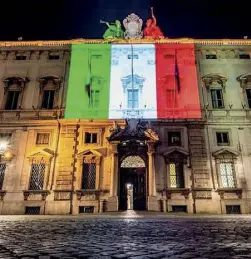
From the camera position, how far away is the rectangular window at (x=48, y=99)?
23.6 meters

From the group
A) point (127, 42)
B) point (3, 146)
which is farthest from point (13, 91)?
point (127, 42)

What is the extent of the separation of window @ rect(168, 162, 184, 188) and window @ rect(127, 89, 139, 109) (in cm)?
653

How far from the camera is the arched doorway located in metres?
20.7

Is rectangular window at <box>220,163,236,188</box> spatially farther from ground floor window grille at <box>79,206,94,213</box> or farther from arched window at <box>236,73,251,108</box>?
ground floor window grille at <box>79,206,94,213</box>

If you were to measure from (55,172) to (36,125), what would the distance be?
4.67 meters

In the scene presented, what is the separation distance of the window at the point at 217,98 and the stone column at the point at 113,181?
33.2 ft

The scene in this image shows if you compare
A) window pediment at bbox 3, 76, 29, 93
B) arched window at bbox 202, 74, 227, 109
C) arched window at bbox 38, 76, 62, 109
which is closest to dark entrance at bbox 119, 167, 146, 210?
arched window at bbox 38, 76, 62, 109

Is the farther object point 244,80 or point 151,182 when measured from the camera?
point 244,80

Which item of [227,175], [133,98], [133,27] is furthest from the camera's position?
[133,27]

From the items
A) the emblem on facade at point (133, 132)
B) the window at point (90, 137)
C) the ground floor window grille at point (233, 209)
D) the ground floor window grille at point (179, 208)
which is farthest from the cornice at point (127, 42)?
the ground floor window grille at point (179, 208)

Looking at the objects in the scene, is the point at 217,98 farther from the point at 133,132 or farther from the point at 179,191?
the point at 179,191

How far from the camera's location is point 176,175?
21047 millimetres

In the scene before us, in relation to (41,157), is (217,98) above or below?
above

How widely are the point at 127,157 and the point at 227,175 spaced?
8.51m
